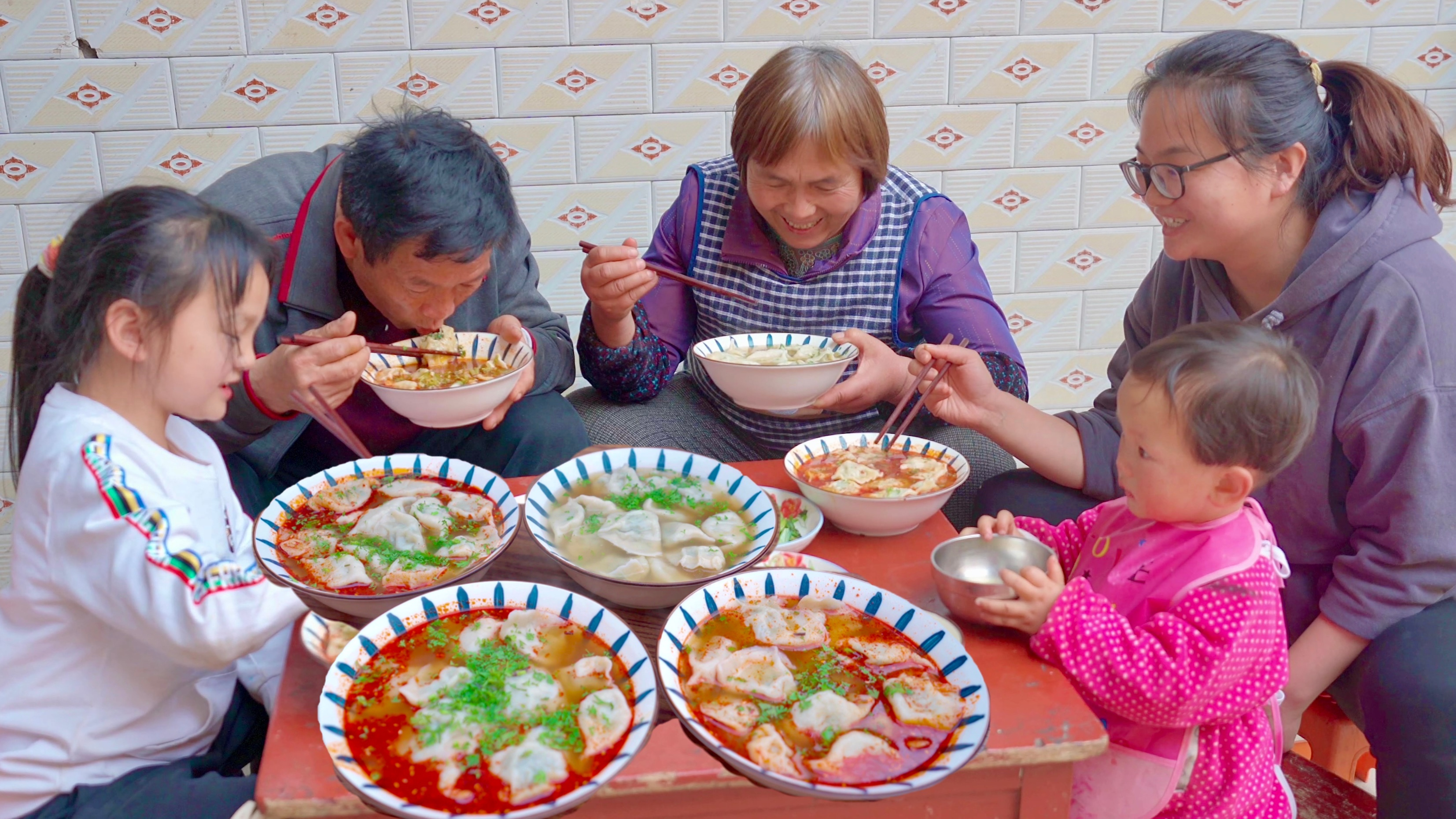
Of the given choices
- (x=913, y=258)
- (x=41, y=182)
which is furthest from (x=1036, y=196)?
(x=41, y=182)

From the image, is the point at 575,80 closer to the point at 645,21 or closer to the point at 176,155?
the point at 645,21

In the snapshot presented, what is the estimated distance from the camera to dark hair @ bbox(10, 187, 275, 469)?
61.3 inches

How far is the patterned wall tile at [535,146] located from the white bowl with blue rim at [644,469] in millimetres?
2008

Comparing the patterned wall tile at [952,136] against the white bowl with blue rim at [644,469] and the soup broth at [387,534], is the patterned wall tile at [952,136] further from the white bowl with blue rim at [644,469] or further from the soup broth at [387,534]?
the soup broth at [387,534]

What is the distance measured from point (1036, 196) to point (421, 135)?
2636 millimetres

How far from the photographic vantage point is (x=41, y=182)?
3.45 meters

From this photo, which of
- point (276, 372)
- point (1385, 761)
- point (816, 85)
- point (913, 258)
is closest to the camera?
point (1385, 761)

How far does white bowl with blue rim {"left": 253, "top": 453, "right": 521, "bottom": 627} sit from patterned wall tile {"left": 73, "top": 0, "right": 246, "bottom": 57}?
2204 millimetres

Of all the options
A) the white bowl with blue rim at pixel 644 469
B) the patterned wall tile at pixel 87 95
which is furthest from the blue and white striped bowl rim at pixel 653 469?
the patterned wall tile at pixel 87 95

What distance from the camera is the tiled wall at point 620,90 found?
11.1ft

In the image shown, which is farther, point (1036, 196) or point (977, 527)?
point (1036, 196)

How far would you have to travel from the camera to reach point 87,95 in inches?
133

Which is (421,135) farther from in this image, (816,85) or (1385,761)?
(1385,761)

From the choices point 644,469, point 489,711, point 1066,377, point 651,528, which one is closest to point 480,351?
point 644,469
